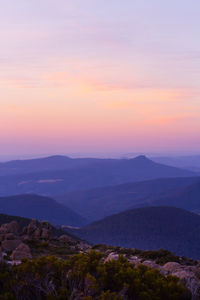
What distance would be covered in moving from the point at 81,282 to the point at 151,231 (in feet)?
281

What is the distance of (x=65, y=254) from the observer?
19.3 m

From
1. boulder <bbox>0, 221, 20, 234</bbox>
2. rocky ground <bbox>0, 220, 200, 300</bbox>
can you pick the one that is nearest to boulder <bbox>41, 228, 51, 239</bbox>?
rocky ground <bbox>0, 220, 200, 300</bbox>

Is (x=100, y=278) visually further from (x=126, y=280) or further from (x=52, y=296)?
(x=52, y=296)

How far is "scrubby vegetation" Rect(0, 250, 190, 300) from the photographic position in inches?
359

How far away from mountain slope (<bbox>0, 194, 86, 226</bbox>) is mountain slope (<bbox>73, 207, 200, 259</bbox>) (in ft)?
162

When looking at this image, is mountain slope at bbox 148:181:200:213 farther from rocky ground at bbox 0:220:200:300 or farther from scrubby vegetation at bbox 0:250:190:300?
scrubby vegetation at bbox 0:250:190:300

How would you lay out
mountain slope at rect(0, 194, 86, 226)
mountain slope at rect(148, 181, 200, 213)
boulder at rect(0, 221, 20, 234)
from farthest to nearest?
mountain slope at rect(148, 181, 200, 213) < mountain slope at rect(0, 194, 86, 226) < boulder at rect(0, 221, 20, 234)

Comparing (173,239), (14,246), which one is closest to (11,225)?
(14,246)

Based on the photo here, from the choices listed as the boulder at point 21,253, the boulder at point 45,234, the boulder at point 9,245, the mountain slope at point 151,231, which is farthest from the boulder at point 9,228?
the mountain slope at point 151,231

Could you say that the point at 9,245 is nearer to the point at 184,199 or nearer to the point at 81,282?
the point at 81,282

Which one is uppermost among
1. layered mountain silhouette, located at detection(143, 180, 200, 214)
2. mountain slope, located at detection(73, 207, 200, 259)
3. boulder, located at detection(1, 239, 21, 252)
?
boulder, located at detection(1, 239, 21, 252)

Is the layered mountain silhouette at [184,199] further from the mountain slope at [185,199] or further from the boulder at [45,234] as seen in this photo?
the boulder at [45,234]

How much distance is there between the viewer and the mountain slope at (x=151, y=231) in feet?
257

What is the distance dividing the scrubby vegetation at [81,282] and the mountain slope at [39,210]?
447 feet
